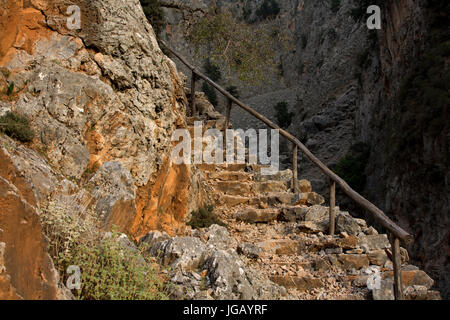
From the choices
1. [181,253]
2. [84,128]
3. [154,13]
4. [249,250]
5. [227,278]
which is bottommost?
[249,250]

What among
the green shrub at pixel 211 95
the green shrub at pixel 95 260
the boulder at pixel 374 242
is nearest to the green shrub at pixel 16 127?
the green shrub at pixel 95 260

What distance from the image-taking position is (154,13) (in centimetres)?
967

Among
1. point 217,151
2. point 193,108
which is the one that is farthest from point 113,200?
point 193,108

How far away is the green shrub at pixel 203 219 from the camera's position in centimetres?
616

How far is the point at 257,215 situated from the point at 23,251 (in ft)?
14.4

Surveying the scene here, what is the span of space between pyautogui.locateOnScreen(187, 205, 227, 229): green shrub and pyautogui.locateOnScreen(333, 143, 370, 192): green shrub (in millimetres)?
12553

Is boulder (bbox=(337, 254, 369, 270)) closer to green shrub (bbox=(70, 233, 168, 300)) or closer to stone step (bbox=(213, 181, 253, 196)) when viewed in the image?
green shrub (bbox=(70, 233, 168, 300))

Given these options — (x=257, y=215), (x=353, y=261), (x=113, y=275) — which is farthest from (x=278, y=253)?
(x=113, y=275)

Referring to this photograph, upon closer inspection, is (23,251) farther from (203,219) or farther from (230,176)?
(230,176)

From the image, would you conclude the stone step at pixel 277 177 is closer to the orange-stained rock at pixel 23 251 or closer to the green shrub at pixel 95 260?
the green shrub at pixel 95 260

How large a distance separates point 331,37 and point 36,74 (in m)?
29.0

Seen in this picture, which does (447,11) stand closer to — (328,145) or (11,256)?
(328,145)

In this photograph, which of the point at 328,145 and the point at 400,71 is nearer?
the point at 400,71

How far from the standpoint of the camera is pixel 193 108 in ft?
32.4
